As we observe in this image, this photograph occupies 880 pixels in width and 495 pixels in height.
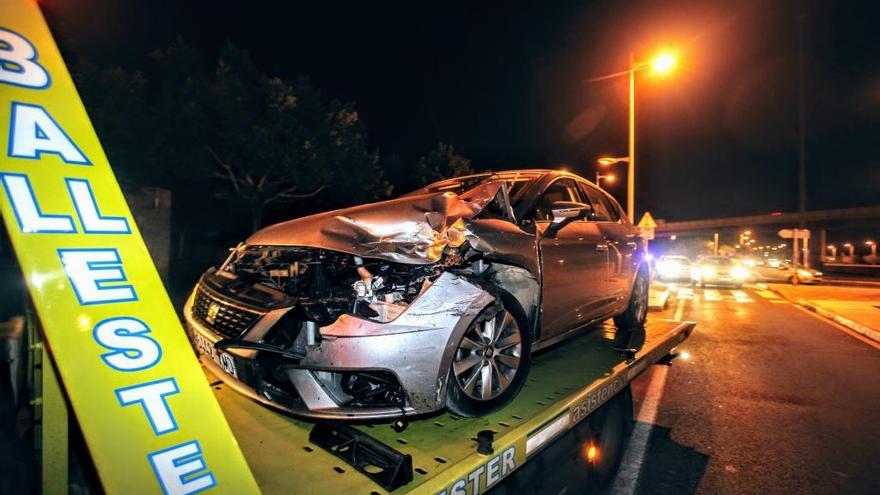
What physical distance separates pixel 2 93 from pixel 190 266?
1742 cm

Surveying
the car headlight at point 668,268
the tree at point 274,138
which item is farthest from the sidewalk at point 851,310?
the tree at point 274,138

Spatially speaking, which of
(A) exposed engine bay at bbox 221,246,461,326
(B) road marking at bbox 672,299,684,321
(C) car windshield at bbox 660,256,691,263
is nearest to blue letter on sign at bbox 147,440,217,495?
(A) exposed engine bay at bbox 221,246,461,326

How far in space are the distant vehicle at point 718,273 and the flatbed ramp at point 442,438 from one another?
697 inches

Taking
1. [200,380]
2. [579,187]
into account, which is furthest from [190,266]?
[200,380]

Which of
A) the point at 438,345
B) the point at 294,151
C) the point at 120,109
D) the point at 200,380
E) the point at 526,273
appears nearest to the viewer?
the point at 200,380

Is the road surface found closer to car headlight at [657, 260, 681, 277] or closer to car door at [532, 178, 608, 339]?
car door at [532, 178, 608, 339]

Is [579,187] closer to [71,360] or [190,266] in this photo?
[71,360]

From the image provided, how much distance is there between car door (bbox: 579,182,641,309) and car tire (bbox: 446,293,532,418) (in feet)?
5.58

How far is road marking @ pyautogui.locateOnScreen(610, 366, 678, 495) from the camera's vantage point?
111 inches

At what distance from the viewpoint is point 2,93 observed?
1.13 m

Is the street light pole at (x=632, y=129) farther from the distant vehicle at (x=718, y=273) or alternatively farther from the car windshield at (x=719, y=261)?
the car windshield at (x=719, y=261)

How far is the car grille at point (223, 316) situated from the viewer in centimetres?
242

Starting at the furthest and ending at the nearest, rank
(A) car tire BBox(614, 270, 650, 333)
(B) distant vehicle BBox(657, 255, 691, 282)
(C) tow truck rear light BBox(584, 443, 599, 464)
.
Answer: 1. (B) distant vehicle BBox(657, 255, 691, 282)
2. (A) car tire BBox(614, 270, 650, 333)
3. (C) tow truck rear light BBox(584, 443, 599, 464)

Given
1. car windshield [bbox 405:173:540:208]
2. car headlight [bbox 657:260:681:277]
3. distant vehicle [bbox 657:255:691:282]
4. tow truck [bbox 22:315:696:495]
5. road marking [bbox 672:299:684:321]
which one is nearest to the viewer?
tow truck [bbox 22:315:696:495]
